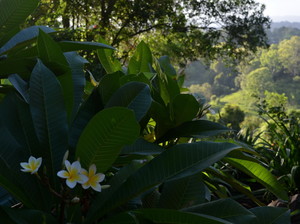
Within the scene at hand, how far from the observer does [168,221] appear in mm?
479

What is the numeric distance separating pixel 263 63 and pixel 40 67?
46.6m

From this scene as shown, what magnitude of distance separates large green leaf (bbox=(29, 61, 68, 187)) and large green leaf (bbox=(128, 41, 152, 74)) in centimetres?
42

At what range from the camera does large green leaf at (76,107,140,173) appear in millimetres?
479

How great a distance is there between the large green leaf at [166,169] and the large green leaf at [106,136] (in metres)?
0.04

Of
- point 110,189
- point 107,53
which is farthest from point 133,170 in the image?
point 107,53

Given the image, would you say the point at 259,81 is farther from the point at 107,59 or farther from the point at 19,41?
the point at 19,41

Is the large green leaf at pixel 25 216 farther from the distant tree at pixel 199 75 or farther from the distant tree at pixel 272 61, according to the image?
the distant tree at pixel 272 61

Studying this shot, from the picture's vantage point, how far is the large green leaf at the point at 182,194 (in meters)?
0.60

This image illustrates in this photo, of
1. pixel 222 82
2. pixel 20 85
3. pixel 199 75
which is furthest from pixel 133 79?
pixel 222 82

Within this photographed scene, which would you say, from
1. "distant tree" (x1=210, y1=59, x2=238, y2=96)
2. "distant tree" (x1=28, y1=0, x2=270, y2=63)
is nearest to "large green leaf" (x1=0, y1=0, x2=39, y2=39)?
"distant tree" (x1=28, y1=0, x2=270, y2=63)

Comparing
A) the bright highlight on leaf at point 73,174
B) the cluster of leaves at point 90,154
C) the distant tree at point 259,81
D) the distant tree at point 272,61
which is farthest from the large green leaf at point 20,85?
the distant tree at point 272,61

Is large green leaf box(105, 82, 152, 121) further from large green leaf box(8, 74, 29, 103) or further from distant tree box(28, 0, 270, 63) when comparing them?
distant tree box(28, 0, 270, 63)

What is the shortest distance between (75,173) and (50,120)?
0.11 m

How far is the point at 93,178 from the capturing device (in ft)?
1.63
